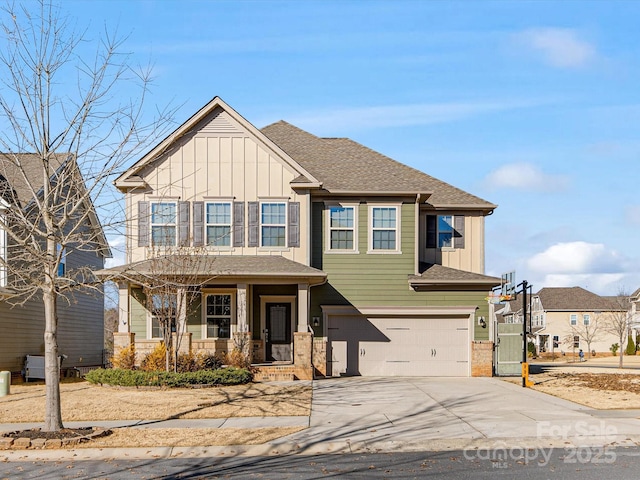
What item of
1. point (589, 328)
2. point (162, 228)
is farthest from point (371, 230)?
point (589, 328)

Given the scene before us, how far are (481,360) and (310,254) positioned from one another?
7.36 meters

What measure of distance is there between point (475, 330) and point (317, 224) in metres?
6.98

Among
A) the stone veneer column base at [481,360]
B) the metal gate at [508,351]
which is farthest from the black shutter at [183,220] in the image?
the metal gate at [508,351]

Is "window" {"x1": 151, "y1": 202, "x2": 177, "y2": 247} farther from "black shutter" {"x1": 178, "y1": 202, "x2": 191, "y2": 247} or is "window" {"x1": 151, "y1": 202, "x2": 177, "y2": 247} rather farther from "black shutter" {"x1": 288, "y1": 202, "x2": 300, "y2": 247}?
"black shutter" {"x1": 288, "y1": 202, "x2": 300, "y2": 247}

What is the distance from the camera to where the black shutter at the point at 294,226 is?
26.4 metres

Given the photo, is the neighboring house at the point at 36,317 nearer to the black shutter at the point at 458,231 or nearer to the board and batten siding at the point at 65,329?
the board and batten siding at the point at 65,329

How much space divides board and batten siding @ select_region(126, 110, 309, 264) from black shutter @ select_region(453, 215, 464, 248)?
635cm

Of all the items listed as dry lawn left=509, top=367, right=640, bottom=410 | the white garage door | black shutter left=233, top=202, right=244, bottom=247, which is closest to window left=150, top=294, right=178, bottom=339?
black shutter left=233, top=202, right=244, bottom=247

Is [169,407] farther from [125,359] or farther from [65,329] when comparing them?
[65,329]

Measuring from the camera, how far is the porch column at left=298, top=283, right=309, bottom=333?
81.6 ft

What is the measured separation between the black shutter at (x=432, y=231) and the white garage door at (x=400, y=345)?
310 cm

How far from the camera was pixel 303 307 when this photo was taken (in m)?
25.0

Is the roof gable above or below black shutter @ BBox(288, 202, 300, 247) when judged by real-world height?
above

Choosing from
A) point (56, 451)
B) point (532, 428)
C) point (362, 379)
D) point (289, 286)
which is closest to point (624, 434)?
point (532, 428)
